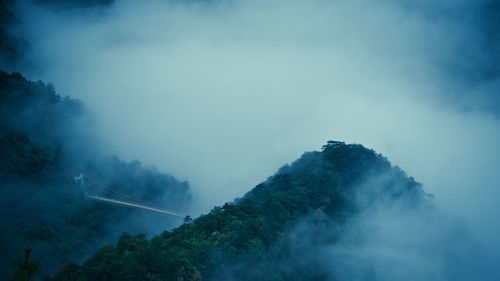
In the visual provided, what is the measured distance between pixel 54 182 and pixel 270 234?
42.4ft

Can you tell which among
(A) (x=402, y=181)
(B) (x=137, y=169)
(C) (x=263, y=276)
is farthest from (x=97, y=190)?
(A) (x=402, y=181)

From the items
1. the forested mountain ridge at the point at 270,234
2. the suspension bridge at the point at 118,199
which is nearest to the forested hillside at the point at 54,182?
the suspension bridge at the point at 118,199

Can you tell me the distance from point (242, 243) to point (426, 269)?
A: 12.6 metres

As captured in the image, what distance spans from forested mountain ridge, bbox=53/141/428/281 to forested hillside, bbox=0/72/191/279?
5146 mm

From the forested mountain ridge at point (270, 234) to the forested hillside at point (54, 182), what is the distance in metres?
5.15

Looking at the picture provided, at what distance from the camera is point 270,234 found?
1867 centimetres

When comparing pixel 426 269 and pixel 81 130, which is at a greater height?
pixel 81 130

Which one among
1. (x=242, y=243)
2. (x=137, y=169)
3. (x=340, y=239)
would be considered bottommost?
(x=242, y=243)

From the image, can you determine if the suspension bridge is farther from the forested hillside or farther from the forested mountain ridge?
the forested mountain ridge

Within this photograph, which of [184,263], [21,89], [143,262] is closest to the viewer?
[143,262]

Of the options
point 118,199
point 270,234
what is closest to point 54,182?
point 118,199

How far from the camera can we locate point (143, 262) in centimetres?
1338

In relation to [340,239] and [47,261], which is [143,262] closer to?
[47,261]

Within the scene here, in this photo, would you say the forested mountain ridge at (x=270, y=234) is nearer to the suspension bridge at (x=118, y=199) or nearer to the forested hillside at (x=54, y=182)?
the forested hillside at (x=54, y=182)
